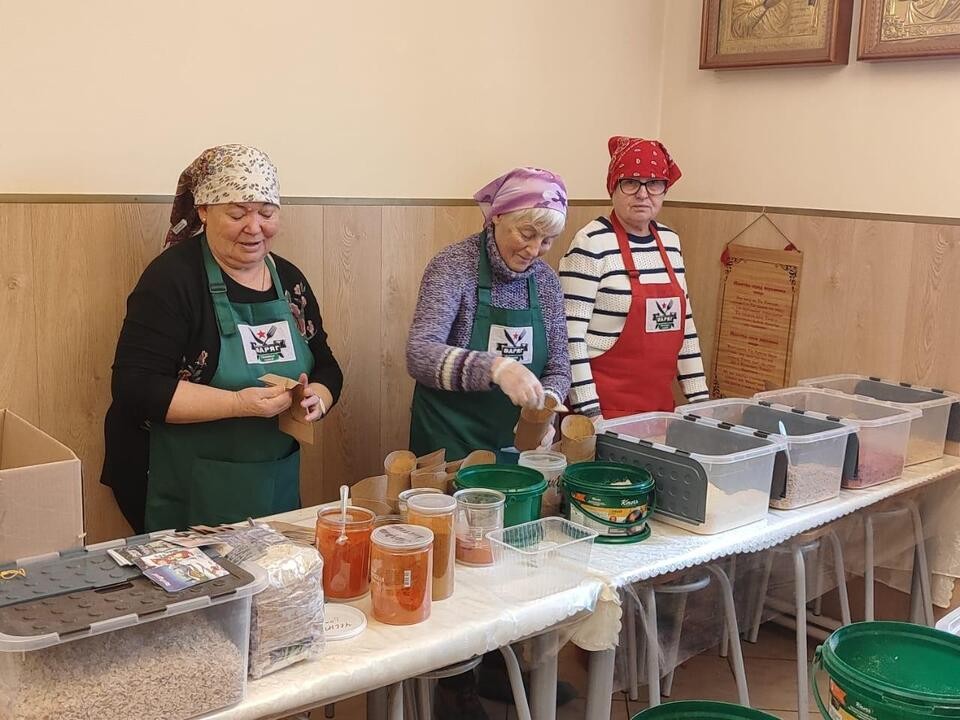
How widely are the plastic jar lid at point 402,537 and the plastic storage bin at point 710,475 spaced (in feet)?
2.42

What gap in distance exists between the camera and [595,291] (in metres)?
2.76

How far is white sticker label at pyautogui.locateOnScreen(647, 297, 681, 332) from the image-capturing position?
9.24 ft

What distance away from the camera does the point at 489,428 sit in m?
2.47

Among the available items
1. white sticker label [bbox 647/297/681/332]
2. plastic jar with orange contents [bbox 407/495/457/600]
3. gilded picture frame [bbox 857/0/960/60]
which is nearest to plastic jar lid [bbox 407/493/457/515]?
plastic jar with orange contents [bbox 407/495/457/600]

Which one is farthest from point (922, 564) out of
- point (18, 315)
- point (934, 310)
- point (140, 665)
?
point (18, 315)

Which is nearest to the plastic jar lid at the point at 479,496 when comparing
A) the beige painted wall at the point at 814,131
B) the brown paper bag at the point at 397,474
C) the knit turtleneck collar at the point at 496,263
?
the brown paper bag at the point at 397,474

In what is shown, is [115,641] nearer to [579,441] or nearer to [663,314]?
[579,441]

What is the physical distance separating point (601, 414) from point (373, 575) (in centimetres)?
134

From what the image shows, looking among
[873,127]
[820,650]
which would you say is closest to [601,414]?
[873,127]

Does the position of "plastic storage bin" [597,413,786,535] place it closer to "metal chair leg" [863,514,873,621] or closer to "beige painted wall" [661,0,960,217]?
"metal chair leg" [863,514,873,621]

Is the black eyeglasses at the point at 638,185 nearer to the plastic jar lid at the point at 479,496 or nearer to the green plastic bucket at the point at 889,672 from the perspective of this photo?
the plastic jar lid at the point at 479,496

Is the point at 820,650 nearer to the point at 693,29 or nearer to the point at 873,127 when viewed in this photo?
the point at 873,127

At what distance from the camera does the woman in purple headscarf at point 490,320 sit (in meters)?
2.31

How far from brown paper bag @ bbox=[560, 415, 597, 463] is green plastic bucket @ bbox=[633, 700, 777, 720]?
106 centimetres
